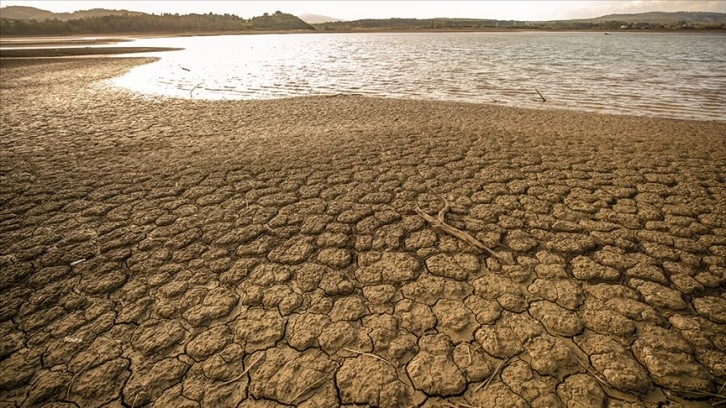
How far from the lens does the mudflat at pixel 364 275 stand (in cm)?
176

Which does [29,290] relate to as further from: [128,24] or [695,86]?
[128,24]

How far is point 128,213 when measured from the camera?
3455 millimetres

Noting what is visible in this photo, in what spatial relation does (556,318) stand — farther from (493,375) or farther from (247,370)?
(247,370)

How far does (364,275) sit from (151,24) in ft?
311

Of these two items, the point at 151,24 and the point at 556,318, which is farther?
the point at 151,24

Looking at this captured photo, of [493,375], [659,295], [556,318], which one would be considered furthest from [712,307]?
[493,375]

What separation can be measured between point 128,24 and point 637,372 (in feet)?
304

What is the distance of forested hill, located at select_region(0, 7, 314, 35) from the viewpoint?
5405 cm

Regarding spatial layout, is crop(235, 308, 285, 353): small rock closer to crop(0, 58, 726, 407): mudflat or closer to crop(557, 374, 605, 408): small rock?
crop(0, 58, 726, 407): mudflat

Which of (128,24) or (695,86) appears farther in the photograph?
(128,24)

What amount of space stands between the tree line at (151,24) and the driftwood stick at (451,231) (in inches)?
3165

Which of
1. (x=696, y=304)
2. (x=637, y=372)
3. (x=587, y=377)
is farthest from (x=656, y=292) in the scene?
(x=587, y=377)

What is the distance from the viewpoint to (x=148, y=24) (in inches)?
2817

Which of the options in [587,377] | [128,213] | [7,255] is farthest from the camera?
[128,213]
